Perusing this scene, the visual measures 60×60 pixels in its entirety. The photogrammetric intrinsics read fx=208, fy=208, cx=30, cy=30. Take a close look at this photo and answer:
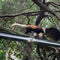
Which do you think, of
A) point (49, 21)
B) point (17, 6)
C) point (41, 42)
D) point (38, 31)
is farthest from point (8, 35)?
point (49, 21)

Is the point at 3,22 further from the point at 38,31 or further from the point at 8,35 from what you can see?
the point at 8,35

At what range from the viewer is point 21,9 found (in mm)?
2789

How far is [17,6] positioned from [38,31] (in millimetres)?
542

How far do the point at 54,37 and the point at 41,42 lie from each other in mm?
1559

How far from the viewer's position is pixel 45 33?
2.42 meters

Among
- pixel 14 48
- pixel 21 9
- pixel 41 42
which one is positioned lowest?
pixel 14 48

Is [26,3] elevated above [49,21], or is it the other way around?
[26,3]

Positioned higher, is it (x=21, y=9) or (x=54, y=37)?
(x=21, y=9)

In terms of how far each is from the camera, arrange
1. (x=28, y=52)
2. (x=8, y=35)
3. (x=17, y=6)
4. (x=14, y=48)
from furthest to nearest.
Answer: (x=14, y=48) → (x=17, y=6) → (x=28, y=52) → (x=8, y=35)

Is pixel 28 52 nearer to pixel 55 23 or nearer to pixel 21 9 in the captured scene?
pixel 21 9

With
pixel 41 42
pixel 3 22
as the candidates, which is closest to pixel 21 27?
pixel 3 22

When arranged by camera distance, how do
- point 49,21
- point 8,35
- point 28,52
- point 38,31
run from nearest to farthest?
1. point 8,35
2. point 38,31
3. point 28,52
4. point 49,21

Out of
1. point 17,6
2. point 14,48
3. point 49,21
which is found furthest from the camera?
point 49,21

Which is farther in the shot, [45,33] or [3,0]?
[3,0]
